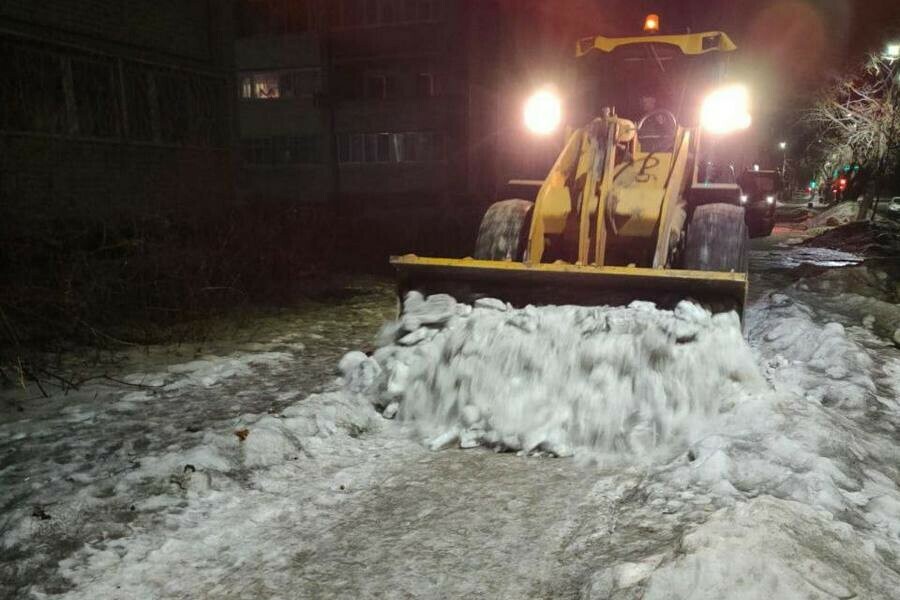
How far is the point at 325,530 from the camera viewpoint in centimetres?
324

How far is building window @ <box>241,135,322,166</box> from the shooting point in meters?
33.1

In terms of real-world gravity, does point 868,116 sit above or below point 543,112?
above

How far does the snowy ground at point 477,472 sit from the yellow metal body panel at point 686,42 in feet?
11.2

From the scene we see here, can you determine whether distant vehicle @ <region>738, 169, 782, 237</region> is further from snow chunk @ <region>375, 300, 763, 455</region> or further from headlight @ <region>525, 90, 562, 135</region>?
snow chunk @ <region>375, 300, 763, 455</region>

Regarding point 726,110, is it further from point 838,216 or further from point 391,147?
point 391,147

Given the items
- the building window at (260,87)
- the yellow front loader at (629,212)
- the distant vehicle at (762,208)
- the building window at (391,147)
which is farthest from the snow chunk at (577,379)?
the building window at (260,87)

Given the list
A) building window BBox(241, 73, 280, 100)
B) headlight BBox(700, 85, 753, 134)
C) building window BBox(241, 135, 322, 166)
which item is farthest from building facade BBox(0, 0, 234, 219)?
building window BBox(241, 73, 280, 100)

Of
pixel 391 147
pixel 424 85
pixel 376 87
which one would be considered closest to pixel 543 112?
pixel 424 85

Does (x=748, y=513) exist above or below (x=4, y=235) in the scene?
below

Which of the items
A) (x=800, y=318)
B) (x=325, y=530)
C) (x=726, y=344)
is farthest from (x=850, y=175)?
(x=325, y=530)

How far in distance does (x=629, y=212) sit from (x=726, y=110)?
5.15 ft

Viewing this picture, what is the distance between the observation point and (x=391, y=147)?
3119 cm

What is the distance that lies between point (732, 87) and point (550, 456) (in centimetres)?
451

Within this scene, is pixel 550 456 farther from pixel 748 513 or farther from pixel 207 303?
pixel 207 303
